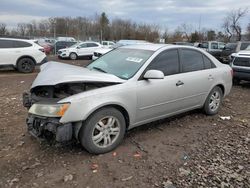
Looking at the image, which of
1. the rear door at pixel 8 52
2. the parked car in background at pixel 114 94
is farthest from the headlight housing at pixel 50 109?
the rear door at pixel 8 52

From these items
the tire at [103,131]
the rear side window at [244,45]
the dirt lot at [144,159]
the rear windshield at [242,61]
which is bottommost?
the dirt lot at [144,159]

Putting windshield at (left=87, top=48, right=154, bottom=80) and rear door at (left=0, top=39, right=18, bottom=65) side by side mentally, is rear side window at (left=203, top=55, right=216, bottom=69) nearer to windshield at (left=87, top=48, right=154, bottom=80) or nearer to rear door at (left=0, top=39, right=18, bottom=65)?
windshield at (left=87, top=48, right=154, bottom=80)

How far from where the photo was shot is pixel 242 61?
9.63 metres

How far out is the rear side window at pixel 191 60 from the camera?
504cm

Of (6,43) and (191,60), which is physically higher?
(6,43)

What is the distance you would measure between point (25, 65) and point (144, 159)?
10.4 m

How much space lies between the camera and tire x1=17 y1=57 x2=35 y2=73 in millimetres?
12477

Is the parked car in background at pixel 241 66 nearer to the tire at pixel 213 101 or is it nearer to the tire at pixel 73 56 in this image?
the tire at pixel 213 101

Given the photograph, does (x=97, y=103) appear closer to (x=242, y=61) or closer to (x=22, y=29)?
(x=242, y=61)

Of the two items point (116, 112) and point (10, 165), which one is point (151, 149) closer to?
point (116, 112)

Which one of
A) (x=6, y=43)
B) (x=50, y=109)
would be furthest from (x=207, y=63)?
(x=6, y=43)

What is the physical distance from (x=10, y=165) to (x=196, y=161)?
2616 mm

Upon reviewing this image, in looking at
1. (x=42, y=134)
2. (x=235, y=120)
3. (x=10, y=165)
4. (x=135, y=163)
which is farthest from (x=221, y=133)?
(x=10, y=165)

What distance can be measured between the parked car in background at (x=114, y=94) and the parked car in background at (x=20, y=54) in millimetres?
8525
